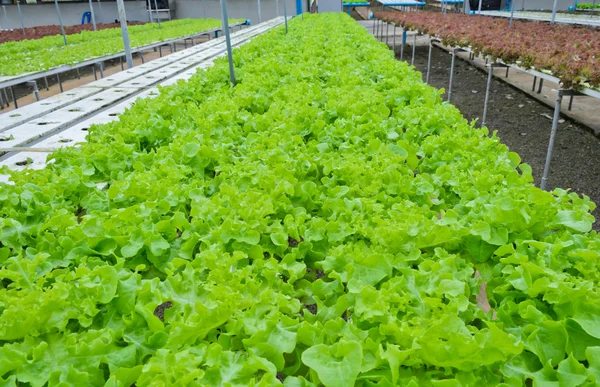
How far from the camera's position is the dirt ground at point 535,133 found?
6.63 m

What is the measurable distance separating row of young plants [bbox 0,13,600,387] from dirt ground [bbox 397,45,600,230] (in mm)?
3539

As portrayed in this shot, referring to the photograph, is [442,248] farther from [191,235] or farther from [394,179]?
[191,235]


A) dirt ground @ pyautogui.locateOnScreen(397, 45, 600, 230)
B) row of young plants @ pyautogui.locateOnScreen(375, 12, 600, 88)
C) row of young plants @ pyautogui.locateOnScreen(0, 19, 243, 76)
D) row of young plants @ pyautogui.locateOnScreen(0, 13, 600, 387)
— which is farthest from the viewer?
row of young plants @ pyautogui.locateOnScreen(0, 19, 243, 76)

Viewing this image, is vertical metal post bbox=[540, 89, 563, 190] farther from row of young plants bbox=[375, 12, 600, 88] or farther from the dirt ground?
the dirt ground

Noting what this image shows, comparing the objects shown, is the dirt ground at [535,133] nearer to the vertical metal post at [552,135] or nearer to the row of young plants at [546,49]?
the vertical metal post at [552,135]

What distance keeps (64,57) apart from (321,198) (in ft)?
34.6

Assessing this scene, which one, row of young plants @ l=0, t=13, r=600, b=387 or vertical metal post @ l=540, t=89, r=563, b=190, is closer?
row of young plants @ l=0, t=13, r=600, b=387

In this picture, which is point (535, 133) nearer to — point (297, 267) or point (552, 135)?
point (552, 135)

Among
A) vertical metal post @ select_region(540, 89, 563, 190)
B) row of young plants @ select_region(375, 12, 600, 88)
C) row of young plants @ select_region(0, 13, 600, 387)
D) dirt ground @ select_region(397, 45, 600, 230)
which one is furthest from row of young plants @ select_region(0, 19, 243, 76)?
vertical metal post @ select_region(540, 89, 563, 190)

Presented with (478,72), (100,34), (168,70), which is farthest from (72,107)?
(100,34)

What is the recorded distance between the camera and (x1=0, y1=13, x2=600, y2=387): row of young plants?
5.45 feet

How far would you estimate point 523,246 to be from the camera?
2.26 m

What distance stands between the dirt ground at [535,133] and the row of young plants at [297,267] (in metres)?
3.54

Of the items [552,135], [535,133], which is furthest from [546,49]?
[552,135]
